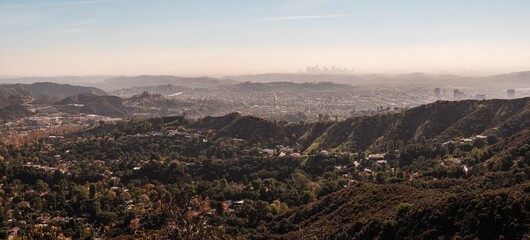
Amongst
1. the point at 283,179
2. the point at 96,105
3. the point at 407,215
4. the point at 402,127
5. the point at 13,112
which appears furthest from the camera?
the point at 96,105

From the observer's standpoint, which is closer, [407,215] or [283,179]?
[407,215]

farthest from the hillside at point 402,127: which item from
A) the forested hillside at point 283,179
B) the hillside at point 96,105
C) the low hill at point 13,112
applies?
the hillside at point 96,105

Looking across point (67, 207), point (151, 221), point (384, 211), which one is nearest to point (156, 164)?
point (67, 207)

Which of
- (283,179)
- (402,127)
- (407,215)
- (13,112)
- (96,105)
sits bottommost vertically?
(283,179)

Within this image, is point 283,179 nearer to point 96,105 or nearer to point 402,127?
point 402,127

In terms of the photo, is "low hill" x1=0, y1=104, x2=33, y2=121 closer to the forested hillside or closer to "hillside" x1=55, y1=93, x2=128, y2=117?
"hillside" x1=55, y1=93, x2=128, y2=117

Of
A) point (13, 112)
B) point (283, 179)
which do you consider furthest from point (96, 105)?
point (283, 179)

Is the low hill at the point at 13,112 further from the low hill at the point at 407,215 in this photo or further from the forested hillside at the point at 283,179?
the low hill at the point at 407,215

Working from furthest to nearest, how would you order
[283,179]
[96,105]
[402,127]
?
[96,105], [402,127], [283,179]
